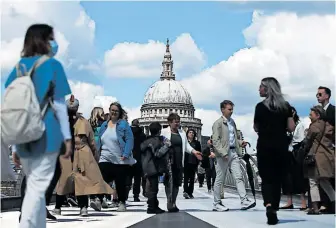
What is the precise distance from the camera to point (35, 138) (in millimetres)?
5848

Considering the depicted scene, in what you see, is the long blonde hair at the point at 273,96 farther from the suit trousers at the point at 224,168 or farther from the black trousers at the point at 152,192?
the suit trousers at the point at 224,168

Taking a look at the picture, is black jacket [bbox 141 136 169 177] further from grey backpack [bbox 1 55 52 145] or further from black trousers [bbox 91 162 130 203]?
grey backpack [bbox 1 55 52 145]

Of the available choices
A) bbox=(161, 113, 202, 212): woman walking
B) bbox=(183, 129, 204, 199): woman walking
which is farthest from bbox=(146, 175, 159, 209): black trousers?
bbox=(183, 129, 204, 199): woman walking

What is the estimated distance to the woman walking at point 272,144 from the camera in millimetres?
9516

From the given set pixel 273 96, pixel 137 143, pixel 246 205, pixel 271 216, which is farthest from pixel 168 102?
pixel 271 216

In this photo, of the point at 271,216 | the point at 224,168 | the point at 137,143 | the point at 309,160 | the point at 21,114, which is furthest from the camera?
the point at 137,143

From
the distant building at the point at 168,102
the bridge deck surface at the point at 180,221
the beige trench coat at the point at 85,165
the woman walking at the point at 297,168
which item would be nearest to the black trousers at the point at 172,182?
the bridge deck surface at the point at 180,221

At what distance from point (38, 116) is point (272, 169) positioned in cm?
444

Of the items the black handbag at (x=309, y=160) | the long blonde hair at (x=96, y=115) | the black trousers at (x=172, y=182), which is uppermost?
the long blonde hair at (x=96, y=115)

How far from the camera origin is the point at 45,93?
6059mm

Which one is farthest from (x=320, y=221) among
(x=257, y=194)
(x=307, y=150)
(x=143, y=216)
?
(x=257, y=194)

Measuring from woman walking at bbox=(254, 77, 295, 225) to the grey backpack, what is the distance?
4.27 metres

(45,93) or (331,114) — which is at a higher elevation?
(331,114)

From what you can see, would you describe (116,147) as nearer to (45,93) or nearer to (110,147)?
(110,147)
